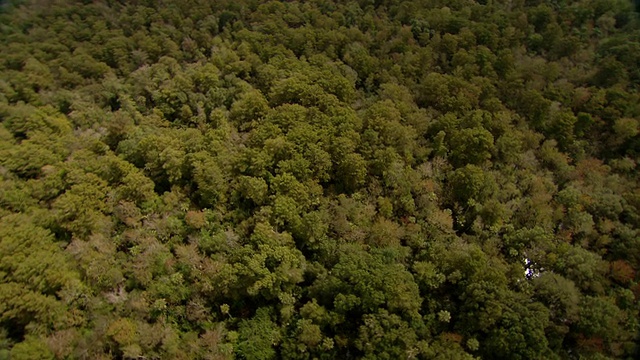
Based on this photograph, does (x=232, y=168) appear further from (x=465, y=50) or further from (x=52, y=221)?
(x=465, y=50)

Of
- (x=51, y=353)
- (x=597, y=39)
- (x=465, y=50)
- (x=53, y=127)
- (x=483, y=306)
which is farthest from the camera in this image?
(x=597, y=39)

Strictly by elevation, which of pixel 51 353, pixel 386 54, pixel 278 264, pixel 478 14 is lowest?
pixel 51 353

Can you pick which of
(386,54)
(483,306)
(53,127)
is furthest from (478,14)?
(53,127)

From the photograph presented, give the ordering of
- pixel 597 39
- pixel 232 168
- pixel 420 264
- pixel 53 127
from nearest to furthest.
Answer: pixel 420 264 → pixel 232 168 → pixel 53 127 → pixel 597 39

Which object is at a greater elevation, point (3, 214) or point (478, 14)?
point (478, 14)

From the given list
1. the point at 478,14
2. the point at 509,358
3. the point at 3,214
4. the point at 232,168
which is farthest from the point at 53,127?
the point at 478,14

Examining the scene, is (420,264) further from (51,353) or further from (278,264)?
(51,353)

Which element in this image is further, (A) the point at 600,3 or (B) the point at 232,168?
(A) the point at 600,3
